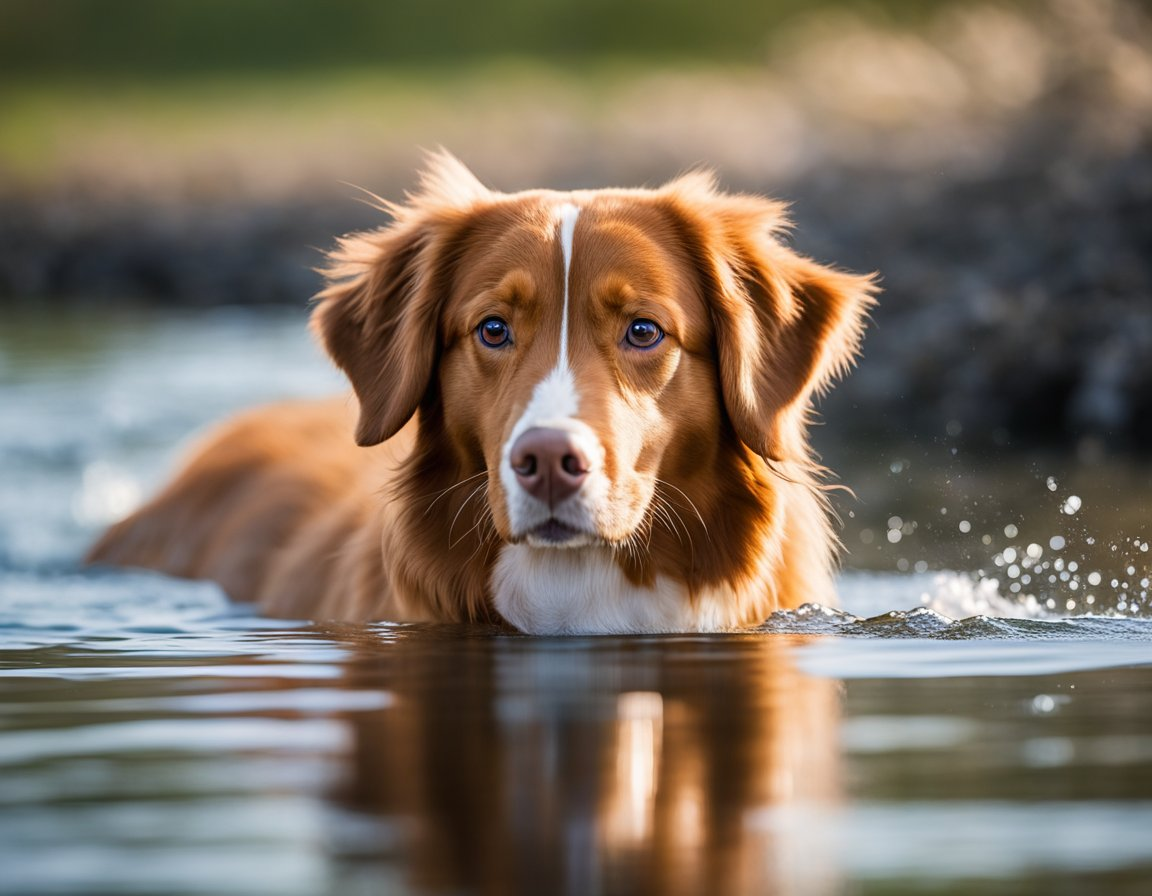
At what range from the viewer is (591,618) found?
5.67m

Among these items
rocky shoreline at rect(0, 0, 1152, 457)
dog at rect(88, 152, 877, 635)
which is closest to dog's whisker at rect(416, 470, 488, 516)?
dog at rect(88, 152, 877, 635)

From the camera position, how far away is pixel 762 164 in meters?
23.1

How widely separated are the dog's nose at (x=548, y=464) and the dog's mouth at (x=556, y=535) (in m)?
0.09

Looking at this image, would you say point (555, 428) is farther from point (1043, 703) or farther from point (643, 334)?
point (1043, 703)

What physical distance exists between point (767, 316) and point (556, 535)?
122cm

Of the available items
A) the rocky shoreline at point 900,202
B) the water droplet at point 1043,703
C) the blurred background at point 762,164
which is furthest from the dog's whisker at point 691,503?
the rocky shoreline at point 900,202

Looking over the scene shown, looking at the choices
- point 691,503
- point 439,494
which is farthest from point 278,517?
point 691,503

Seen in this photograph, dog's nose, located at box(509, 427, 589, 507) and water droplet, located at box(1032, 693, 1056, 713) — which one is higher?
dog's nose, located at box(509, 427, 589, 507)

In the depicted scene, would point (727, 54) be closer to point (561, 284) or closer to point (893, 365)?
point (893, 365)

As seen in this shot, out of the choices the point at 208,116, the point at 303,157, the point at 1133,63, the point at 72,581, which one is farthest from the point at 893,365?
the point at 208,116

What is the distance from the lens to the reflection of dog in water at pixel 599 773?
2607mm

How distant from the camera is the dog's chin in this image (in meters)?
4.99

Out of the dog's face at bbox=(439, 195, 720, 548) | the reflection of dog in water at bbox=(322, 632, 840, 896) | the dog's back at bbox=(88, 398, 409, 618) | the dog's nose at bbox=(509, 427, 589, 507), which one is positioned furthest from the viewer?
the dog's back at bbox=(88, 398, 409, 618)

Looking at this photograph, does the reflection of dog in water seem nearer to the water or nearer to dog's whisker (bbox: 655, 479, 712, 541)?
the water
